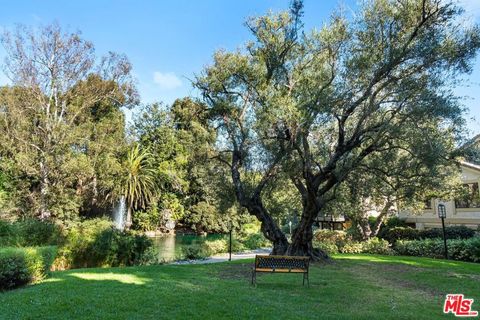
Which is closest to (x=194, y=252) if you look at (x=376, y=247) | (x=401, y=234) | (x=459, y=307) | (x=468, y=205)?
(x=376, y=247)

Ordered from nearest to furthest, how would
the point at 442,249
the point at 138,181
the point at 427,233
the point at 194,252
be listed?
the point at 194,252
the point at 442,249
the point at 427,233
the point at 138,181

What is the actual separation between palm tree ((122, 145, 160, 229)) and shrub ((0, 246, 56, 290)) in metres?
20.7

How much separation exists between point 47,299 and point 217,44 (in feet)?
36.2

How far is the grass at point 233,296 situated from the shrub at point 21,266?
39cm

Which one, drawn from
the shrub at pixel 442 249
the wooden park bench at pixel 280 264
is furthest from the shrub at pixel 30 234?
the shrub at pixel 442 249

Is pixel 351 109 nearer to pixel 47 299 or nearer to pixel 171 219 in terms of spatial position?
pixel 47 299

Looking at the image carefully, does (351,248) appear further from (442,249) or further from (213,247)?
(213,247)

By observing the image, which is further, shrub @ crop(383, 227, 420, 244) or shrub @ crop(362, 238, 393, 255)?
shrub @ crop(383, 227, 420, 244)

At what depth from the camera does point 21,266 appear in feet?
25.0

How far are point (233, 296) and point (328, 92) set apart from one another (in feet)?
21.3

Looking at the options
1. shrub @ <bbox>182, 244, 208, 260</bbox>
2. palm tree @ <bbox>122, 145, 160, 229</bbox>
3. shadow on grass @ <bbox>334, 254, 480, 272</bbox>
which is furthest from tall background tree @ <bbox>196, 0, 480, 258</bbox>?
palm tree @ <bbox>122, 145, 160, 229</bbox>

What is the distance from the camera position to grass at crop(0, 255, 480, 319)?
16.9 feet

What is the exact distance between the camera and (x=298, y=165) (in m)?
13.0

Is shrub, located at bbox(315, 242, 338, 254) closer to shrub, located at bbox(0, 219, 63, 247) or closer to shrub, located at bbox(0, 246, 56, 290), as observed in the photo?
shrub, located at bbox(0, 219, 63, 247)
